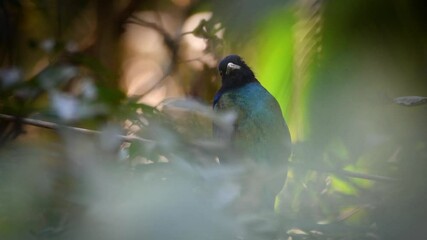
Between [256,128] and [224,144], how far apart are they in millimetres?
104

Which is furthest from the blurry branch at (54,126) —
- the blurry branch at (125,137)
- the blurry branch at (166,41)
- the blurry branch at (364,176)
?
the blurry branch at (166,41)

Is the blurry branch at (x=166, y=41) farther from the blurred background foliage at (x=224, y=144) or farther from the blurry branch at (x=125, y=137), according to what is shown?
the blurry branch at (x=125, y=137)

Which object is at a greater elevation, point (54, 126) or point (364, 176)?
Answer: point (54, 126)

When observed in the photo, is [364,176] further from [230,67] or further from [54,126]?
[54,126]

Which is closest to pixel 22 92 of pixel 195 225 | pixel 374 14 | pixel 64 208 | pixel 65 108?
pixel 65 108

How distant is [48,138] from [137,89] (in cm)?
56

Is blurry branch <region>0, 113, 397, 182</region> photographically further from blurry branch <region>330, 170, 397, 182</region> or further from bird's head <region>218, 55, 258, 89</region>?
bird's head <region>218, 55, 258, 89</region>

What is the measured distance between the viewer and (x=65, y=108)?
3.34 ft

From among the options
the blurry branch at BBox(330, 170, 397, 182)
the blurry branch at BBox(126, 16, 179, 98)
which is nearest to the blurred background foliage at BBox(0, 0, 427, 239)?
the blurry branch at BBox(330, 170, 397, 182)

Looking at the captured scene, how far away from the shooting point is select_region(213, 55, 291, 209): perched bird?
96 cm

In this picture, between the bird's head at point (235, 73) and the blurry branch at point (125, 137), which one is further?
the bird's head at point (235, 73)

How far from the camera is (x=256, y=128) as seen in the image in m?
1.06

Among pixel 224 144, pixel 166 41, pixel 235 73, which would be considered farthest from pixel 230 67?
pixel 166 41

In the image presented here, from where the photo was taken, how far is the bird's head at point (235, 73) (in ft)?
3.64
